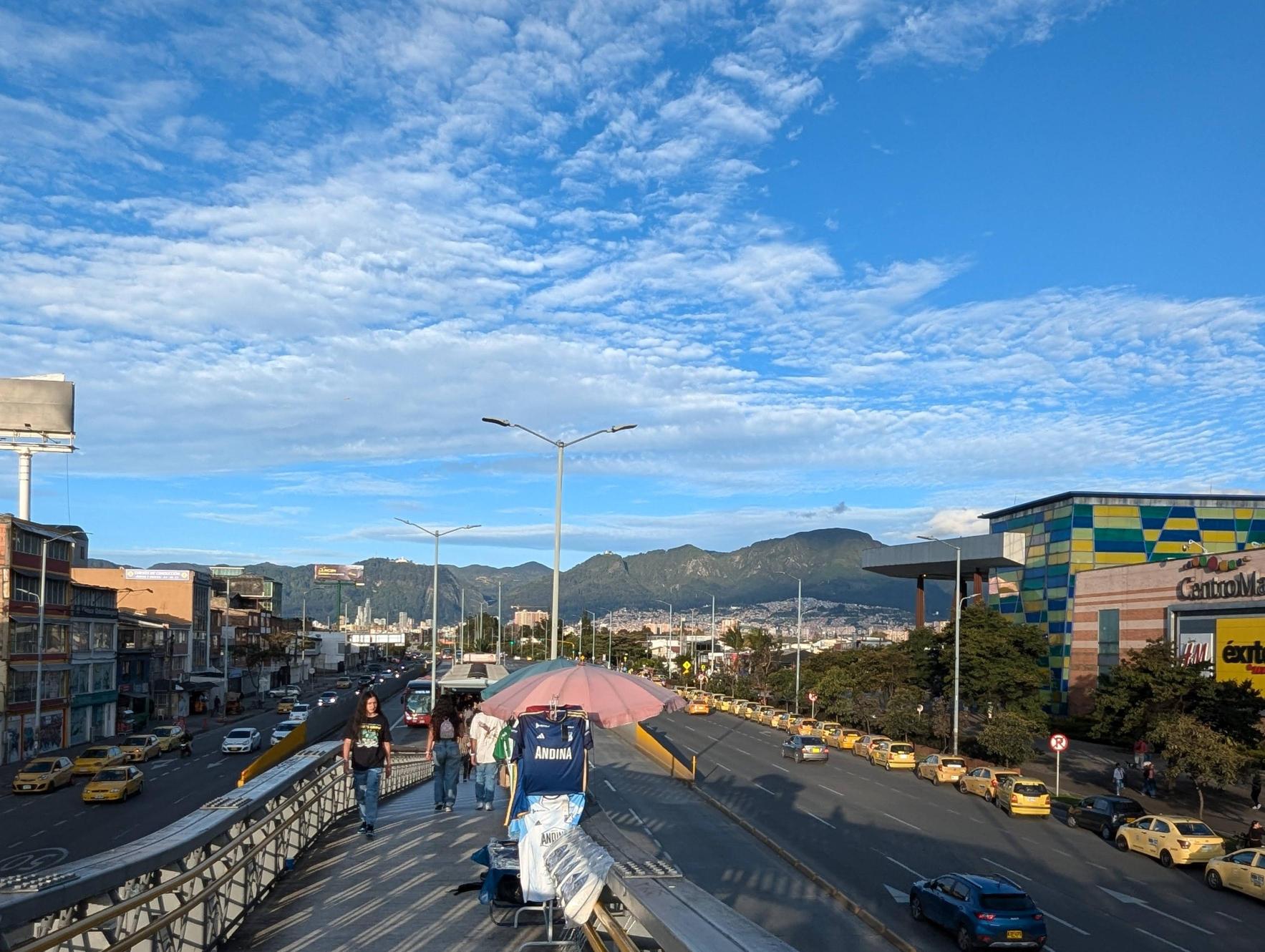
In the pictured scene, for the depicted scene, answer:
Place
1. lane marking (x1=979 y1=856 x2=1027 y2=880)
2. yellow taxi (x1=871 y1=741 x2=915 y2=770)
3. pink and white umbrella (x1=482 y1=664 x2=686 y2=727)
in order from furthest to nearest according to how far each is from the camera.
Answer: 1. yellow taxi (x1=871 y1=741 x2=915 y2=770)
2. lane marking (x1=979 y1=856 x2=1027 y2=880)
3. pink and white umbrella (x1=482 y1=664 x2=686 y2=727)

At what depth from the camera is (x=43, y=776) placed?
130 ft

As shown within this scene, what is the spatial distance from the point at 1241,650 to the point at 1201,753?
19.8 metres

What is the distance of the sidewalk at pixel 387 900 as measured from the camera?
8.69 m

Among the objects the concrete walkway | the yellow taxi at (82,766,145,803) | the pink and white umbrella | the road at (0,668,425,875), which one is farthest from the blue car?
the yellow taxi at (82,766,145,803)

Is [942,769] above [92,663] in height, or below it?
below

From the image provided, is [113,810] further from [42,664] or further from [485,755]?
[485,755]

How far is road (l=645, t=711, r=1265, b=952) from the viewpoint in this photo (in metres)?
18.9

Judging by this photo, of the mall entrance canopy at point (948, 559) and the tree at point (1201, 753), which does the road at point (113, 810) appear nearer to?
the tree at point (1201, 753)

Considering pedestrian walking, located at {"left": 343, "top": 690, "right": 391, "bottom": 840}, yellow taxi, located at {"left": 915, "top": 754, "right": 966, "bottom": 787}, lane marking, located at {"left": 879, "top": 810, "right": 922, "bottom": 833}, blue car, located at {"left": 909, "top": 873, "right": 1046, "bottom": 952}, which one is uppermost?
pedestrian walking, located at {"left": 343, "top": 690, "right": 391, "bottom": 840}

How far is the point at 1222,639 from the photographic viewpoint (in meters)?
49.8

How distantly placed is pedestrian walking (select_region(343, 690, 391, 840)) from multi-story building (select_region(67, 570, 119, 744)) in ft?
174

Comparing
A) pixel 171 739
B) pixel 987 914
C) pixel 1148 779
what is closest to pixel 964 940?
pixel 987 914

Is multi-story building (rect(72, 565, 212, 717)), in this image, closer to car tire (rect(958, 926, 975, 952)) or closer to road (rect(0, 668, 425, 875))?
road (rect(0, 668, 425, 875))

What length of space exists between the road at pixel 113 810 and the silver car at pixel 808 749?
717 inches
